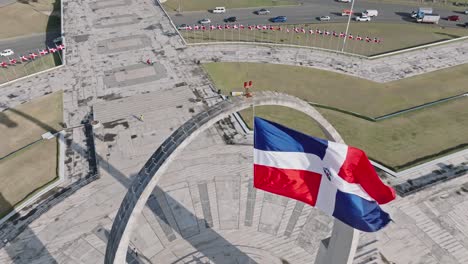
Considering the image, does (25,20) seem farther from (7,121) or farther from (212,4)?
(212,4)

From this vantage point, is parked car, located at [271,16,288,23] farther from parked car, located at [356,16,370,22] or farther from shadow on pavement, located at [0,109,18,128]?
shadow on pavement, located at [0,109,18,128]

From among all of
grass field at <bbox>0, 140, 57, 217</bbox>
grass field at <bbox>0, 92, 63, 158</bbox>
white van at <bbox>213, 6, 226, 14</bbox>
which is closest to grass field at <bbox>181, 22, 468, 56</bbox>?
white van at <bbox>213, 6, 226, 14</bbox>

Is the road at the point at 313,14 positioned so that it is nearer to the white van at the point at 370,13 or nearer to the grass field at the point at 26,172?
the white van at the point at 370,13

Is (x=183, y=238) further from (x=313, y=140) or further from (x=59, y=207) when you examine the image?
(x=313, y=140)

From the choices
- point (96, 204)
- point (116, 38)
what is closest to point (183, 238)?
point (96, 204)

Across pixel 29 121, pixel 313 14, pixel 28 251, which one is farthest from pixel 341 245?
pixel 313 14

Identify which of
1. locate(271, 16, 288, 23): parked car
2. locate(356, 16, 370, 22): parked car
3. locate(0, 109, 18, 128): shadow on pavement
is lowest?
locate(0, 109, 18, 128): shadow on pavement

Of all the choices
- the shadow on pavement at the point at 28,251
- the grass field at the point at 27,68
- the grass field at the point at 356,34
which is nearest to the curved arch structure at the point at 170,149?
the shadow on pavement at the point at 28,251
